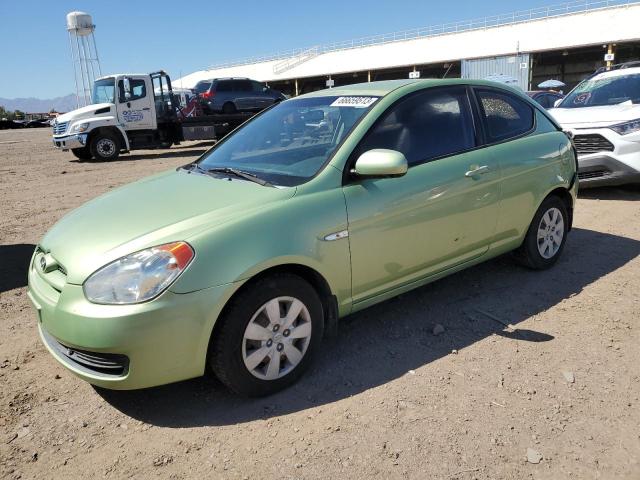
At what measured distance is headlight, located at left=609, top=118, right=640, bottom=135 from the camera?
680 centimetres

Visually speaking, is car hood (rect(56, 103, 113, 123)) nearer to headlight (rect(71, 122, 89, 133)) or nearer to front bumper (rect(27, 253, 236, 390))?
headlight (rect(71, 122, 89, 133))

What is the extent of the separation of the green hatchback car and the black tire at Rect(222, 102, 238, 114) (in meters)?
17.5

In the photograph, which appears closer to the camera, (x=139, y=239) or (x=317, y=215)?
(x=139, y=239)

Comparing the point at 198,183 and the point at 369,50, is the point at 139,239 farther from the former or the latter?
the point at 369,50

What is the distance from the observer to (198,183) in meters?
3.29

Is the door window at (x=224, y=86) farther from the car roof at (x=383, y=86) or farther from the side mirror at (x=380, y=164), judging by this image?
the side mirror at (x=380, y=164)

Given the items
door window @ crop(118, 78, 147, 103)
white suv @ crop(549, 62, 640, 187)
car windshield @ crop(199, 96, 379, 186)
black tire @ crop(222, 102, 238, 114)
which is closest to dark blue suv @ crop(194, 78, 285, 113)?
black tire @ crop(222, 102, 238, 114)

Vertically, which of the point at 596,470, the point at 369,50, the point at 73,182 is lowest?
the point at 596,470

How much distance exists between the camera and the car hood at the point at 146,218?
256 centimetres

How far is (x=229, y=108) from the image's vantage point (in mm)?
20922

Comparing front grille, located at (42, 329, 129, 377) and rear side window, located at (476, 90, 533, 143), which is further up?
rear side window, located at (476, 90, 533, 143)

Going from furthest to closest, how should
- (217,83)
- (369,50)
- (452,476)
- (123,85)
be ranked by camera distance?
(369,50) < (217,83) < (123,85) < (452,476)

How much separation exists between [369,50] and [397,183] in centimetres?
5601

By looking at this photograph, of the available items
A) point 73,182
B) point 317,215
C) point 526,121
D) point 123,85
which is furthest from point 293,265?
point 123,85
